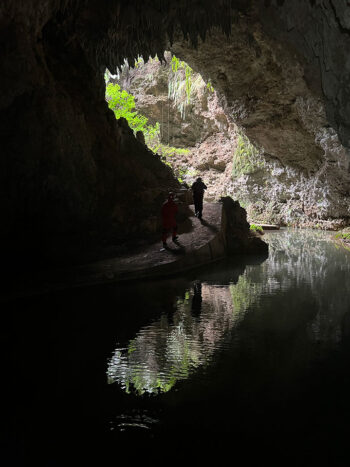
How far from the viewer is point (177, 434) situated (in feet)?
11.9

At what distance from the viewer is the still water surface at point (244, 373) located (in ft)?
12.0

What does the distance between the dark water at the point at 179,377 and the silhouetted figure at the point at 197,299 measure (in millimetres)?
35

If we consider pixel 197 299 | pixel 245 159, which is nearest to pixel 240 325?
pixel 197 299

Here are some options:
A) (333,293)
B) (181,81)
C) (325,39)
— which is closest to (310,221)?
(325,39)

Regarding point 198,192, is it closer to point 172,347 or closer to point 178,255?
point 178,255

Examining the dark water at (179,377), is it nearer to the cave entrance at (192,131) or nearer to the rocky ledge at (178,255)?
the rocky ledge at (178,255)

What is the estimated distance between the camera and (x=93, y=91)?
13.9m

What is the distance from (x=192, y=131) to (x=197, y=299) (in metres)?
32.6

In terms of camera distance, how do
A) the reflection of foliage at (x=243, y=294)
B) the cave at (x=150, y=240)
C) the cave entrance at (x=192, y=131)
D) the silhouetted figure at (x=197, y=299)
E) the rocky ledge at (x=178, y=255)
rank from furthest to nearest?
the cave entrance at (x=192, y=131) < the rocky ledge at (x=178, y=255) < the reflection of foliage at (x=243, y=294) < the silhouetted figure at (x=197, y=299) < the cave at (x=150, y=240)

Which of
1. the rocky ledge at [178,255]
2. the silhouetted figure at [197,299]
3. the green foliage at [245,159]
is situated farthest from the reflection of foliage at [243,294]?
the green foliage at [245,159]

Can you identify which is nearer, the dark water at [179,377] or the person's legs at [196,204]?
the dark water at [179,377]

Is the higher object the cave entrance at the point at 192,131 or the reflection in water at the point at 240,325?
the cave entrance at the point at 192,131

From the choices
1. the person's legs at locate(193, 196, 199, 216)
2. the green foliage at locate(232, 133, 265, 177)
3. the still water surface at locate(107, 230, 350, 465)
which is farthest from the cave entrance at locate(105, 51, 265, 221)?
the still water surface at locate(107, 230, 350, 465)

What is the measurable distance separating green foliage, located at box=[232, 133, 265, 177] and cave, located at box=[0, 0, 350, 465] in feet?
22.7
